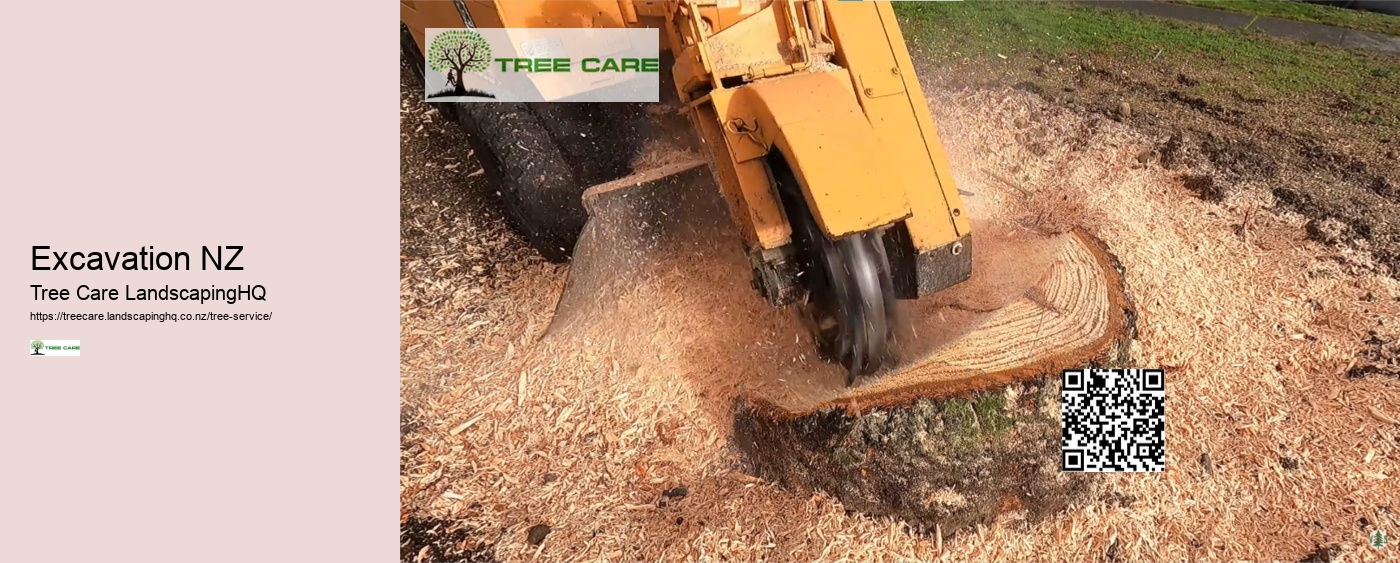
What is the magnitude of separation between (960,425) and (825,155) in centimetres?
86

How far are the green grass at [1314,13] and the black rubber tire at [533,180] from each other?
4.73 metres

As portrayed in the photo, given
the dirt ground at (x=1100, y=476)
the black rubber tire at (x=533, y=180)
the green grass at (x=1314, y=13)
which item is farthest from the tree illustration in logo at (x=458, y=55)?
the green grass at (x=1314, y=13)

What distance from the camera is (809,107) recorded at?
2.22 metres

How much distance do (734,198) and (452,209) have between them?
187cm

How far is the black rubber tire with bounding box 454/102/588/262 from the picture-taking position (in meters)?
3.54

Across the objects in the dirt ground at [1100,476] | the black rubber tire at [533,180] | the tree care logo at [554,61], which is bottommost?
the dirt ground at [1100,476]

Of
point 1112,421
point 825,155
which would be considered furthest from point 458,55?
point 1112,421

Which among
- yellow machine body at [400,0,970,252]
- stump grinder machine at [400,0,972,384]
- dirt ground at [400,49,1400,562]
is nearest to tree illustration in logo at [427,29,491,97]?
dirt ground at [400,49,1400,562]

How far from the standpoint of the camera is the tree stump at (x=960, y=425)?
2379 millimetres

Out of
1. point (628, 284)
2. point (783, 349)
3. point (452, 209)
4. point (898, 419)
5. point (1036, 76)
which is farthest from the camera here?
point (1036, 76)

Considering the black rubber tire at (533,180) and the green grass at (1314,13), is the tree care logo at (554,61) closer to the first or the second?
the black rubber tire at (533,180)

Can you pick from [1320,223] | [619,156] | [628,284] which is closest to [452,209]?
[619,156]

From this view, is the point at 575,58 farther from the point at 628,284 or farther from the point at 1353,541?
the point at 1353,541

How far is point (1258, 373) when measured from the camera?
2.91 meters
